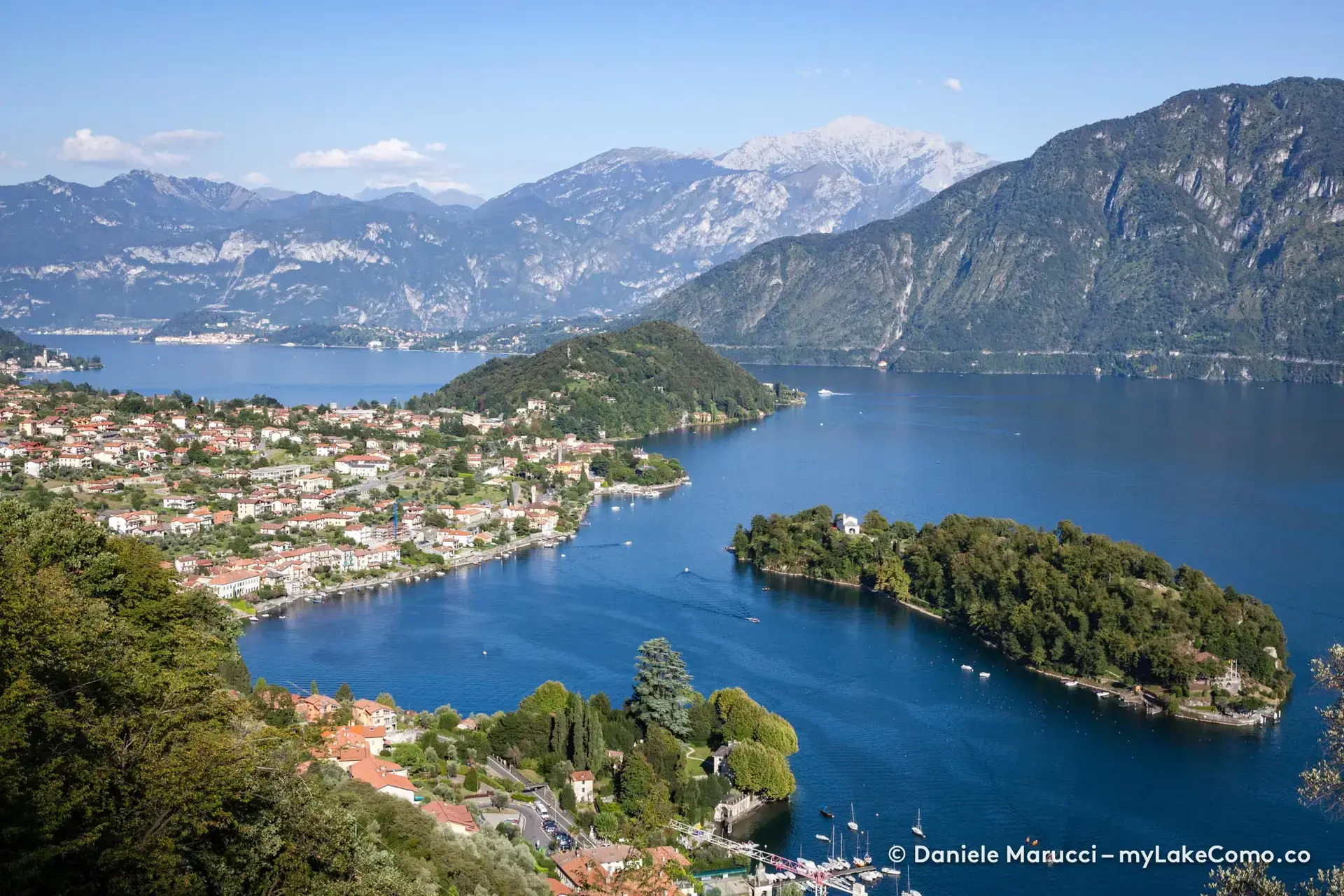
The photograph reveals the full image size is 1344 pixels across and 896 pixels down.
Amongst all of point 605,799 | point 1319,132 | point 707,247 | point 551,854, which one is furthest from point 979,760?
point 707,247

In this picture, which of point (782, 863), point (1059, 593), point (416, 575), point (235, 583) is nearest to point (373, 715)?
point (782, 863)

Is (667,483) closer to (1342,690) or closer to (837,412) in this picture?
(837,412)

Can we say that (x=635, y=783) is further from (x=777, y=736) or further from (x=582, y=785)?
(x=777, y=736)

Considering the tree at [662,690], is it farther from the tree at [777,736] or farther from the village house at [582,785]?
the village house at [582,785]

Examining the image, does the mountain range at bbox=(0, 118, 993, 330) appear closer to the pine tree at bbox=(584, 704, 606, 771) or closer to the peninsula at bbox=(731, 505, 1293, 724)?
the peninsula at bbox=(731, 505, 1293, 724)

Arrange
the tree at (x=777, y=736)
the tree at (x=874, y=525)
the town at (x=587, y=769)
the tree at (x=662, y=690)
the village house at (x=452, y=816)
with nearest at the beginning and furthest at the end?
the village house at (x=452, y=816)
the town at (x=587, y=769)
the tree at (x=777, y=736)
the tree at (x=662, y=690)
the tree at (x=874, y=525)

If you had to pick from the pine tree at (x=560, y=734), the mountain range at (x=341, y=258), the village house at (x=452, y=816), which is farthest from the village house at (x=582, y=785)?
the mountain range at (x=341, y=258)

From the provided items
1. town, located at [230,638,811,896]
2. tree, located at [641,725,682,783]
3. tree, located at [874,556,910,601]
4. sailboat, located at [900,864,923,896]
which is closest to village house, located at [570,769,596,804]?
town, located at [230,638,811,896]
